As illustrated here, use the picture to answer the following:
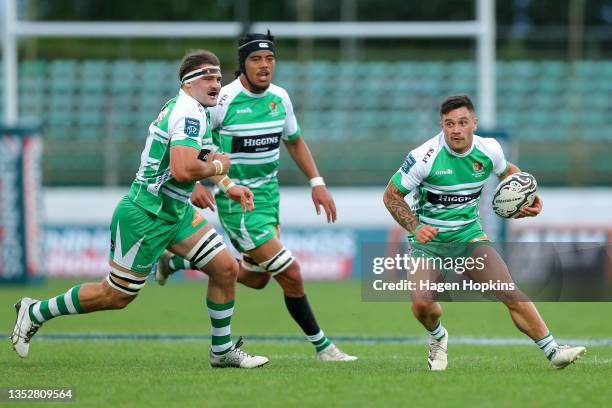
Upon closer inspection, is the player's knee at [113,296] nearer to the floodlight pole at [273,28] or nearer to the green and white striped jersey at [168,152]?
the green and white striped jersey at [168,152]

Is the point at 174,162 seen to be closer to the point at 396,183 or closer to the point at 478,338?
the point at 396,183

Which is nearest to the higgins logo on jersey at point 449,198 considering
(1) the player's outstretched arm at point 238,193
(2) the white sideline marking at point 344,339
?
(1) the player's outstretched arm at point 238,193

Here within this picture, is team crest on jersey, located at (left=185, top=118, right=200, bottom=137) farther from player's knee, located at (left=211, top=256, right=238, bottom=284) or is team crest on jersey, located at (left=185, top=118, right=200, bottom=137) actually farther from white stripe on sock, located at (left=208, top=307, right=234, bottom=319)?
white stripe on sock, located at (left=208, top=307, right=234, bottom=319)

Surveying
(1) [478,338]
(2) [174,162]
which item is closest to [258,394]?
(2) [174,162]

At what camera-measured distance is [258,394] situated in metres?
6.99

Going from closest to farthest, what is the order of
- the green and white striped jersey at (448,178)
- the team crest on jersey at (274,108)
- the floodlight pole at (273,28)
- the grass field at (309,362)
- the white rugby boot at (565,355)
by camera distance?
the grass field at (309,362), the white rugby boot at (565,355), the green and white striped jersey at (448,178), the team crest on jersey at (274,108), the floodlight pole at (273,28)

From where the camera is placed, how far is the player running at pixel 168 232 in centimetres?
819

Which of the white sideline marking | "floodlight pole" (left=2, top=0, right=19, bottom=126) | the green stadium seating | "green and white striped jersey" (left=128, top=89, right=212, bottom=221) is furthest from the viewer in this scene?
the green stadium seating

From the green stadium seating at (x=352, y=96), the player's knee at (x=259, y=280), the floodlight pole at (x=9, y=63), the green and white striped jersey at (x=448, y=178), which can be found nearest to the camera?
the green and white striped jersey at (x=448, y=178)

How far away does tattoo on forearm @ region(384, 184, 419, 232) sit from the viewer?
8172 millimetres

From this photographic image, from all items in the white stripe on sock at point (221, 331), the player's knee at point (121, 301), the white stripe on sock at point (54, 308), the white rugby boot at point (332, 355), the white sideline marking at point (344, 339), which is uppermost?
the player's knee at point (121, 301)

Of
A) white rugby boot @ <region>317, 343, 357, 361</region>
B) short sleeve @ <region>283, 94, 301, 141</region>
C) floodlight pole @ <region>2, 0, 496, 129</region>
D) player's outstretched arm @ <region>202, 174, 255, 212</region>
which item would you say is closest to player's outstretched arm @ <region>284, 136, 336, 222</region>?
short sleeve @ <region>283, 94, 301, 141</region>

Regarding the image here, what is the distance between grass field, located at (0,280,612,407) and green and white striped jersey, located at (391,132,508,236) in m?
1.12

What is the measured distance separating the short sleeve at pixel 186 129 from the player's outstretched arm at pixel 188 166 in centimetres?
4
